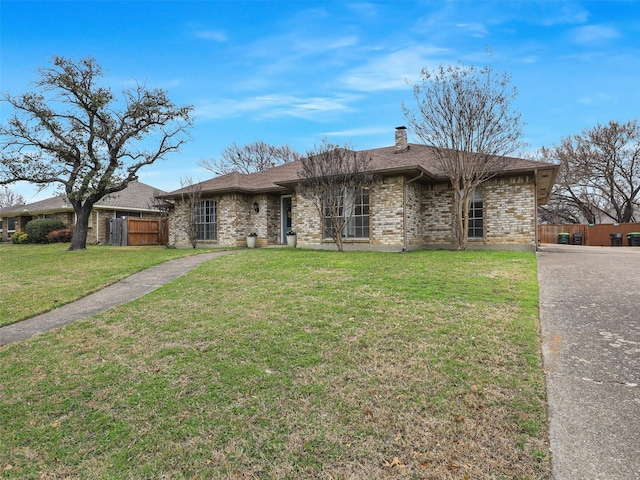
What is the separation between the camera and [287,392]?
3395 millimetres

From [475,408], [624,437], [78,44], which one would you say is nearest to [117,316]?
[475,408]

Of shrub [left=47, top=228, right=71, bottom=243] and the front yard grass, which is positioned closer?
the front yard grass

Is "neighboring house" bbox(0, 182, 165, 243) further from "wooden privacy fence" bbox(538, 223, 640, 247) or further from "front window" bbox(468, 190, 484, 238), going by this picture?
"wooden privacy fence" bbox(538, 223, 640, 247)

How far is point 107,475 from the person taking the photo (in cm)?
258

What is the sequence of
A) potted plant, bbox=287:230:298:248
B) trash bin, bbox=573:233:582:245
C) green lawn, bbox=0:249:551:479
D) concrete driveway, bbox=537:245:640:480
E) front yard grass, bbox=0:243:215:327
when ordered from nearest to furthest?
concrete driveway, bbox=537:245:640:480, green lawn, bbox=0:249:551:479, front yard grass, bbox=0:243:215:327, potted plant, bbox=287:230:298:248, trash bin, bbox=573:233:582:245

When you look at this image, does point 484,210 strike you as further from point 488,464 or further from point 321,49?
point 488,464

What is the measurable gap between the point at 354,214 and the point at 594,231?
1925cm

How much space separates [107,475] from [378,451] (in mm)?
1845

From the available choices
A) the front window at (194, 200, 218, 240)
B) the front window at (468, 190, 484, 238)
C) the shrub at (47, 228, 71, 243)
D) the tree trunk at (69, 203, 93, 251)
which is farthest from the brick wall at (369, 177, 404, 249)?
the shrub at (47, 228, 71, 243)

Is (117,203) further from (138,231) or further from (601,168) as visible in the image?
(601,168)

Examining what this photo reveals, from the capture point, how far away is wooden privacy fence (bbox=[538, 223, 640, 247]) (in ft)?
76.4

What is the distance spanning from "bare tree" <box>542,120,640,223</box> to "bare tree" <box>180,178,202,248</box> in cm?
2666

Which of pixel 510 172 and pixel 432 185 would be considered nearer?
pixel 510 172

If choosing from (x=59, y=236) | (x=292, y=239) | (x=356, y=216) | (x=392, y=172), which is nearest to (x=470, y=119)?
(x=392, y=172)
